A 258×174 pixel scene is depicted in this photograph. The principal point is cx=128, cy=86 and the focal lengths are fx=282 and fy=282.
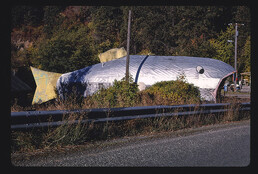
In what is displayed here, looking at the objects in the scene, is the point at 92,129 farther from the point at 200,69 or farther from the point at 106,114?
the point at 200,69

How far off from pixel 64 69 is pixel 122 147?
31254mm

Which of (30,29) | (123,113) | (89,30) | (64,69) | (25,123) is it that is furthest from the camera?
(30,29)

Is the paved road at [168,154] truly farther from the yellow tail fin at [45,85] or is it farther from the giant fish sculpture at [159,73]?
the yellow tail fin at [45,85]

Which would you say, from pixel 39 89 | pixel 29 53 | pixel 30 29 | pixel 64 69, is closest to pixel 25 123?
pixel 39 89

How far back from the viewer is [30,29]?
52.7 meters

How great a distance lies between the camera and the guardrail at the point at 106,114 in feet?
18.0

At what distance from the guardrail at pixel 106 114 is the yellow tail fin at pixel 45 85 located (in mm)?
20376

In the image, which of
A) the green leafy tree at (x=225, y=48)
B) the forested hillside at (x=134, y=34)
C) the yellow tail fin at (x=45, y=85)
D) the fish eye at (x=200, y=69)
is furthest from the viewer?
the forested hillside at (x=134, y=34)

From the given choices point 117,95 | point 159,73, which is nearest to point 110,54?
point 159,73

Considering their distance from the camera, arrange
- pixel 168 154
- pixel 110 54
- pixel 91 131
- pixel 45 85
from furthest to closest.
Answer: pixel 45 85 → pixel 110 54 → pixel 91 131 → pixel 168 154

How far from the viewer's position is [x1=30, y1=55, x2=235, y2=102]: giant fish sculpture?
19797 millimetres

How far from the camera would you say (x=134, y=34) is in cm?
4431

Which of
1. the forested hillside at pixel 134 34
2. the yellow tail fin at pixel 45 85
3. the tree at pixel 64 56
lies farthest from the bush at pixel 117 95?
the forested hillside at pixel 134 34

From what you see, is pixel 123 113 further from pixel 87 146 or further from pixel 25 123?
pixel 25 123
